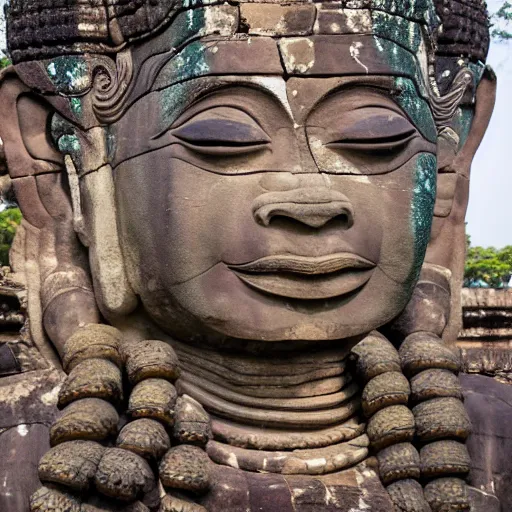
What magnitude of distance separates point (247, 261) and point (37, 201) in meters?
1.17

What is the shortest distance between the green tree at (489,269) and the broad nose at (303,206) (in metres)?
5.63

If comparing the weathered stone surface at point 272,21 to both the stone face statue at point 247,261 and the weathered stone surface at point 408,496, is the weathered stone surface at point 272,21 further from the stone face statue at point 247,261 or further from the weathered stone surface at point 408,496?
the weathered stone surface at point 408,496

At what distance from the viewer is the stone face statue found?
4680 millimetres

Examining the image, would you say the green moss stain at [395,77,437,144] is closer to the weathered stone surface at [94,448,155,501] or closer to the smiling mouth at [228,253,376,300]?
the smiling mouth at [228,253,376,300]

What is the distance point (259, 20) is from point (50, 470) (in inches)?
75.4

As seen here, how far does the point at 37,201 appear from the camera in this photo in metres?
5.37

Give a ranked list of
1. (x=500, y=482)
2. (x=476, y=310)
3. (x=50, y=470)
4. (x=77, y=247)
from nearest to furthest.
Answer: (x=50, y=470)
(x=500, y=482)
(x=77, y=247)
(x=476, y=310)

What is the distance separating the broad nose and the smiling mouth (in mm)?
147

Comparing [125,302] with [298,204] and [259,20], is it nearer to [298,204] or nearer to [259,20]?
[298,204]

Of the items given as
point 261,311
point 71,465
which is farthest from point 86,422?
point 261,311

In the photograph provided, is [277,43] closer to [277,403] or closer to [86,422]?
[277,403]

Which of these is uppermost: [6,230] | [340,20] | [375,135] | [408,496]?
[340,20]

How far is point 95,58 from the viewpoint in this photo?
5.16 meters

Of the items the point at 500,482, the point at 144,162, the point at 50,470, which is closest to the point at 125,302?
the point at 144,162
